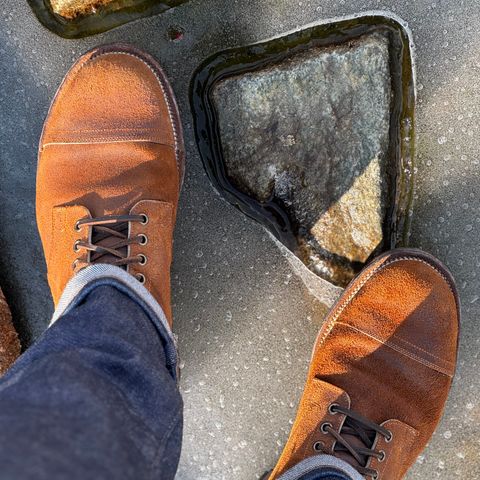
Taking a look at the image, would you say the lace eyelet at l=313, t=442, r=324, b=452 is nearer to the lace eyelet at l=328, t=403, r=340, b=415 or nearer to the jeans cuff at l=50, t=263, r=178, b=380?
the lace eyelet at l=328, t=403, r=340, b=415

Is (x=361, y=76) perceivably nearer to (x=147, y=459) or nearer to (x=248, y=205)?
(x=248, y=205)

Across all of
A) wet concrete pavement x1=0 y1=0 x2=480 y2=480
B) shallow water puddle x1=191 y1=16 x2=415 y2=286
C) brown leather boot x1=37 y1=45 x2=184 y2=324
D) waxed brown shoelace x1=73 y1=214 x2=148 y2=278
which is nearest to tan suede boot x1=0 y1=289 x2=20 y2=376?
wet concrete pavement x1=0 y1=0 x2=480 y2=480

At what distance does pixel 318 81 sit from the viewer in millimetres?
1627

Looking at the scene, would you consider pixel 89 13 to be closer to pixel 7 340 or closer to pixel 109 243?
Result: pixel 109 243

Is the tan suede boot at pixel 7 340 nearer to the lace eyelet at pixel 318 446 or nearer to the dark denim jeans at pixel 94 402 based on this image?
the dark denim jeans at pixel 94 402

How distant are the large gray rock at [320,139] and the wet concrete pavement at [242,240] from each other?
0.42ft

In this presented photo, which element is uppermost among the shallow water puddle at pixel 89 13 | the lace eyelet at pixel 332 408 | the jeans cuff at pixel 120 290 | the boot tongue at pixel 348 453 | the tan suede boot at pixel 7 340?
the shallow water puddle at pixel 89 13

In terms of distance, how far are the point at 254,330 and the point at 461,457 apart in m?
0.86

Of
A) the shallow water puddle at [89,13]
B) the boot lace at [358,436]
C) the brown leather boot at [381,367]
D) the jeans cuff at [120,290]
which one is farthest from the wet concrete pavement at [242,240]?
the jeans cuff at [120,290]

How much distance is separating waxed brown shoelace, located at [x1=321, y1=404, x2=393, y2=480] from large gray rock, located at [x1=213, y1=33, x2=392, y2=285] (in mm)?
481

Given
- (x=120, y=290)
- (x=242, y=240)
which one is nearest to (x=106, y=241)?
(x=120, y=290)

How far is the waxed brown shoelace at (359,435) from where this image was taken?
1609 millimetres

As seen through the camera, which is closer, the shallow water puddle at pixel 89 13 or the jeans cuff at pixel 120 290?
the jeans cuff at pixel 120 290

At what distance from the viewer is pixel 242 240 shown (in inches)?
70.6
